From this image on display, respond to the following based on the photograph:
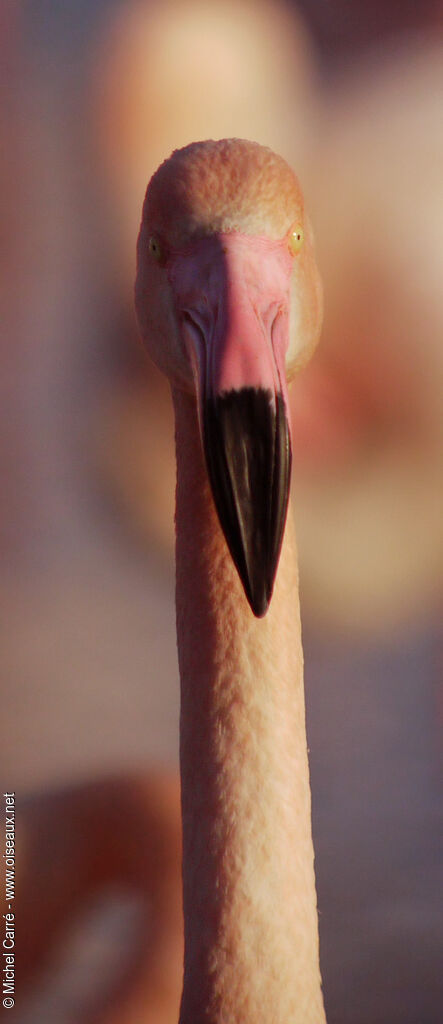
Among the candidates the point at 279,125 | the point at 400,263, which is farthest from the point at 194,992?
the point at 279,125

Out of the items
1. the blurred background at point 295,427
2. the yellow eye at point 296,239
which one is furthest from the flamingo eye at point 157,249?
the blurred background at point 295,427

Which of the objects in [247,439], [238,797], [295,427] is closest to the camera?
[247,439]

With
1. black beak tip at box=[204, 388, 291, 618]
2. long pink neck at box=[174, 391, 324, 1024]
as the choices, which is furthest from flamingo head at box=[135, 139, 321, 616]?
long pink neck at box=[174, 391, 324, 1024]

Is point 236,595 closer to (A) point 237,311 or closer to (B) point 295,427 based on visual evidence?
(A) point 237,311

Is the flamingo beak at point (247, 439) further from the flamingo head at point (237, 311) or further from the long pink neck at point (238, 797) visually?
the long pink neck at point (238, 797)

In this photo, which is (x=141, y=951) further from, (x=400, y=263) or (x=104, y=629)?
(x=400, y=263)

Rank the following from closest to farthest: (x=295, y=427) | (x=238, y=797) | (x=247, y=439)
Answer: (x=247, y=439), (x=238, y=797), (x=295, y=427)

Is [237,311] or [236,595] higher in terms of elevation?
[237,311]

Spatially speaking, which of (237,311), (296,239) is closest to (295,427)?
(296,239)
